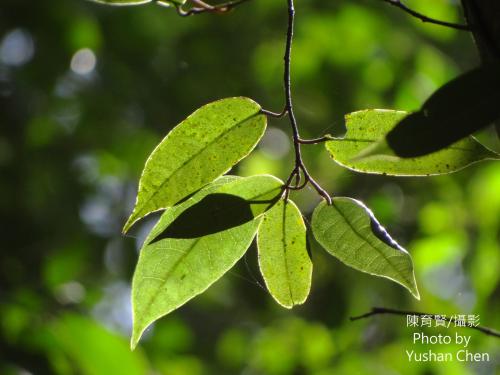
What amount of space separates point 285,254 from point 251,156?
1.52 m

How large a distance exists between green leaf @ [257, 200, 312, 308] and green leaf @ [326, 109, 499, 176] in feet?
0.22

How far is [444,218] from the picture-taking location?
1.83 m

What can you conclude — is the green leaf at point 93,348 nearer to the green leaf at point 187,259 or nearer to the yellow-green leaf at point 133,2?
the green leaf at point 187,259

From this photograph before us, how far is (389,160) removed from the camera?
0.46 m

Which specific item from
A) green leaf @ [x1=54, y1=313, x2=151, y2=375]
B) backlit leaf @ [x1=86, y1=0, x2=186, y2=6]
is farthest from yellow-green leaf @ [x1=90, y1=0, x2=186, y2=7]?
green leaf @ [x1=54, y1=313, x2=151, y2=375]

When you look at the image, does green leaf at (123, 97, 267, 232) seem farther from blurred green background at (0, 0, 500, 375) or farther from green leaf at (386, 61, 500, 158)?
blurred green background at (0, 0, 500, 375)

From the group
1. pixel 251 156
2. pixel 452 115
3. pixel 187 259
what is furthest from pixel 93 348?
pixel 251 156

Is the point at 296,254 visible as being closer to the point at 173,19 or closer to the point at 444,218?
the point at 444,218

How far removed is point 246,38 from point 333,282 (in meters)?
0.84

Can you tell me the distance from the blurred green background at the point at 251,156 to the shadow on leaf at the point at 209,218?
995mm

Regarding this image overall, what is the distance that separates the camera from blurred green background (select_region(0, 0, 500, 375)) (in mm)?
1780

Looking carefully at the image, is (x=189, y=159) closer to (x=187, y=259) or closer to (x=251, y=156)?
(x=187, y=259)

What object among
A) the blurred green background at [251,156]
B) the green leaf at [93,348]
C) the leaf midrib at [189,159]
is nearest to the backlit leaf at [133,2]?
the leaf midrib at [189,159]

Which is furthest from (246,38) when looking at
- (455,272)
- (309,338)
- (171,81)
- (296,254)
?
(296,254)
